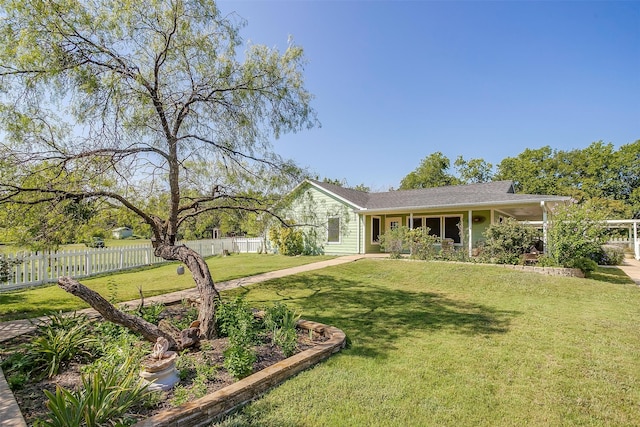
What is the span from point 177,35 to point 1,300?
7197 mm

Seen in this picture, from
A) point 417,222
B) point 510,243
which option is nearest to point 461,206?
point 510,243

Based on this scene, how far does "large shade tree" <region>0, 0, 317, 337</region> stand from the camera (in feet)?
15.3

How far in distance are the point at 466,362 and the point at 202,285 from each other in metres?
3.83

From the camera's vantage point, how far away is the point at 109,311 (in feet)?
11.6

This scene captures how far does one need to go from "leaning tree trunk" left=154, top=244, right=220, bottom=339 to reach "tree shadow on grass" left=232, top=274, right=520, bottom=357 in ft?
6.38

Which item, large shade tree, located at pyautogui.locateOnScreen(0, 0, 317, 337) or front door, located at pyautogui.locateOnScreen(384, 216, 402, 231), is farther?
front door, located at pyautogui.locateOnScreen(384, 216, 402, 231)

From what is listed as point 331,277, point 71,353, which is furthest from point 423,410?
point 331,277

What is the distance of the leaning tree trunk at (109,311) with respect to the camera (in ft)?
11.0

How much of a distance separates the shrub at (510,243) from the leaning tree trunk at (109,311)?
1146 cm

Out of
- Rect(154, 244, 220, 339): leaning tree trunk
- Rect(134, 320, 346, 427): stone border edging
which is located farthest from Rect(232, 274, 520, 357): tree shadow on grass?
Rect(154, 244, 220, 339): leaning tree trunk

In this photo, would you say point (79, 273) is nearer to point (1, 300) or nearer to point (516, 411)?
point (1, 300)

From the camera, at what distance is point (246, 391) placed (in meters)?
2.88

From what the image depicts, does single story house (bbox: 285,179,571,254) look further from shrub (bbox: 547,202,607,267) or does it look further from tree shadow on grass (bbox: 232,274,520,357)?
tree shadow on grass (bbox: 232,274,520,357)

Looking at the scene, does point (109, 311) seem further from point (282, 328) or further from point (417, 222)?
point (417, 222)
